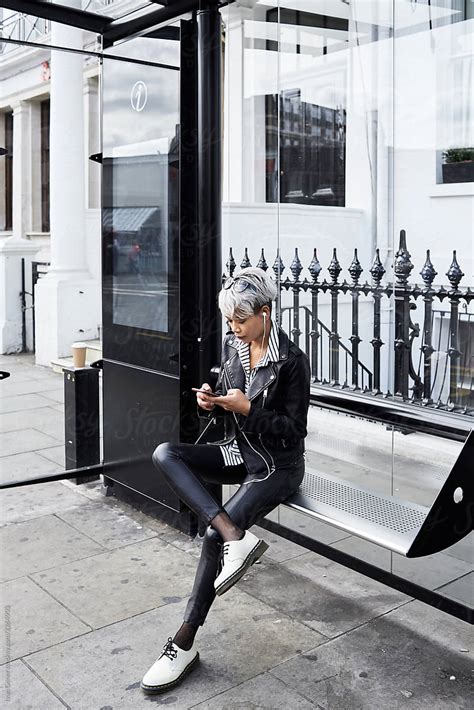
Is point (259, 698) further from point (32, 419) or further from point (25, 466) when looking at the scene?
point (32, 419)

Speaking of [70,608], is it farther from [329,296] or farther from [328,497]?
[329,296]

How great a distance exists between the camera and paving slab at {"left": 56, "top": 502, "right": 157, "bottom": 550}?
4.50 metres

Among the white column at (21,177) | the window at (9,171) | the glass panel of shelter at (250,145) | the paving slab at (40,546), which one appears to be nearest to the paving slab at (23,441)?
the paving slab at (40,546)

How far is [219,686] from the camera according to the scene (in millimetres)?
3039

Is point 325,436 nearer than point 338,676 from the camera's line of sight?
No

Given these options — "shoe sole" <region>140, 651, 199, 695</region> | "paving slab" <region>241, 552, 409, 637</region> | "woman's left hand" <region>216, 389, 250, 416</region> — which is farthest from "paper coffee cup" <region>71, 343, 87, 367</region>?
"shoe sole" <region>140, 651, 199, 695</region>

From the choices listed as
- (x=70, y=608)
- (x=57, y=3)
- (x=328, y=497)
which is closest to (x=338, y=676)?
(x=328, y=497)

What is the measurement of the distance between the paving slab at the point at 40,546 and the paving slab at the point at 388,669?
1.54 m

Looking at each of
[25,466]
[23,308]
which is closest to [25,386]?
[23,308]

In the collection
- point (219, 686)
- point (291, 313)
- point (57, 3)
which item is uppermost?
point (57, 3)

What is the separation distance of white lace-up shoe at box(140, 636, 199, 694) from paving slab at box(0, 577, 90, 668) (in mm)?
522

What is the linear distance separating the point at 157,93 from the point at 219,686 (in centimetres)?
302

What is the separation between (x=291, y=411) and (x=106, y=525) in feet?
6.23

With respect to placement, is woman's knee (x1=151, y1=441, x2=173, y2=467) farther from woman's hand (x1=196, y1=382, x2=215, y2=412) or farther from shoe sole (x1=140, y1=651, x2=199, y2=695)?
shoe sole (x1=140, y1=651, x2=199, y2=695)
